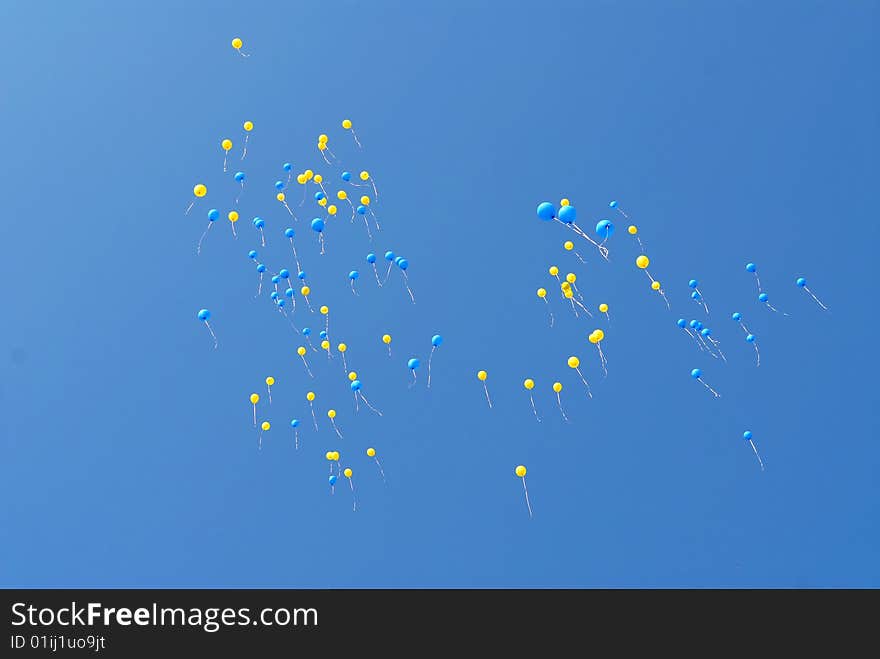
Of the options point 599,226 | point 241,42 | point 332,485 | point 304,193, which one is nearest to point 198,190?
point 304,193

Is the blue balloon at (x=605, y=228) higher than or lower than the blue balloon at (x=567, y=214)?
higher

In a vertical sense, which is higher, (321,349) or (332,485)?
(321,349)

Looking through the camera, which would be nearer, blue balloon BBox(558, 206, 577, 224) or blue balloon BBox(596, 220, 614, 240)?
blue balloon BBox(558, 206, 577, 224)

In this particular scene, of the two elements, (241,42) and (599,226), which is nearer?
(599,226)

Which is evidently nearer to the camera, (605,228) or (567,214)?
(567,214)

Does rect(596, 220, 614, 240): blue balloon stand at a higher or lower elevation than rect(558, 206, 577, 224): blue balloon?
higher

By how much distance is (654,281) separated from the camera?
11.1 ft

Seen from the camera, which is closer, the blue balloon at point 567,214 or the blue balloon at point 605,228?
the blue balloon at point 567,214
